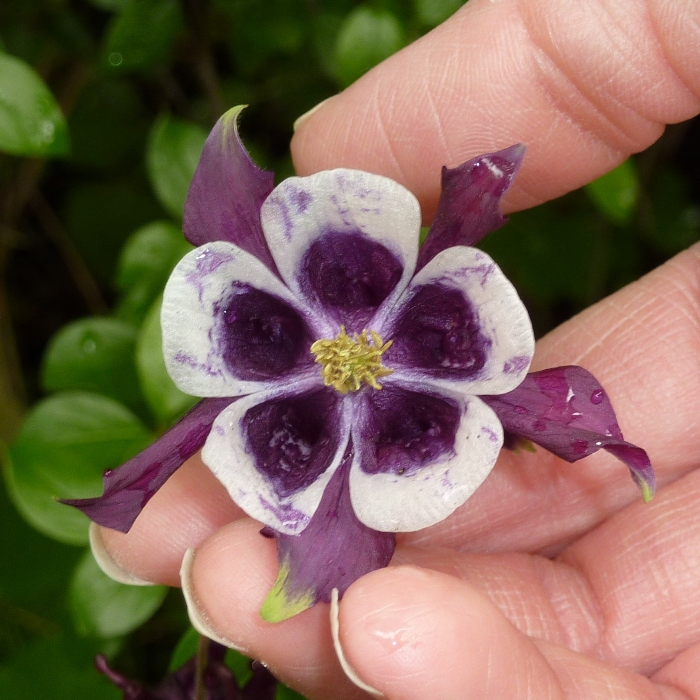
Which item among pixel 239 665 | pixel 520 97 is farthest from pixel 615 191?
pixel 239 665

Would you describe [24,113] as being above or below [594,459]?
above

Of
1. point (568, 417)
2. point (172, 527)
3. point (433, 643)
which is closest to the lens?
point (433, 643)

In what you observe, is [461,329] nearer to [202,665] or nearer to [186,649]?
[202,665]

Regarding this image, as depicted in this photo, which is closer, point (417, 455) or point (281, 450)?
point (417, 455)

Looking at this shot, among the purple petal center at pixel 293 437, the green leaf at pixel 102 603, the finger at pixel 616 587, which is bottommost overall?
the finger at pixel 616 587

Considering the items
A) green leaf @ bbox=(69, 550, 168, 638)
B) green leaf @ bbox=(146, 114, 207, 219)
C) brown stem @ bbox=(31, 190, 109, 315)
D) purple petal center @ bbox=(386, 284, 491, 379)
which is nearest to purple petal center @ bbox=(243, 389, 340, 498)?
purple petal center @ bbox=(386, 284, 491, 379)

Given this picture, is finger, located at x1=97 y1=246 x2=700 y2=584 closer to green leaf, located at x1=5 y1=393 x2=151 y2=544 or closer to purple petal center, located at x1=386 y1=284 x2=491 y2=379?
green leaf, located at x1=5 y1=393 x2=151 y2=544

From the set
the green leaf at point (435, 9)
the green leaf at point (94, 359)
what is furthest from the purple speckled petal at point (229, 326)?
the green leaf at point (435, 9)

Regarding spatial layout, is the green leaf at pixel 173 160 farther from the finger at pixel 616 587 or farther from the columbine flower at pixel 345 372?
the finger at pixel 616 587

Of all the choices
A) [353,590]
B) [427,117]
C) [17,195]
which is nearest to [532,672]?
[353,590]
